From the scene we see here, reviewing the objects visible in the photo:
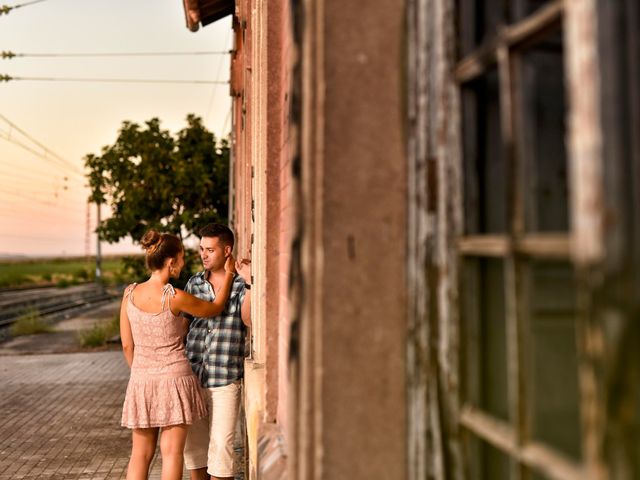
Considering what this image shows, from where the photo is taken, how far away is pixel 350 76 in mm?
1759

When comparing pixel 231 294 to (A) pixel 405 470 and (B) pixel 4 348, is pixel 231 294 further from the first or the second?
→ (B) pixel 4 348

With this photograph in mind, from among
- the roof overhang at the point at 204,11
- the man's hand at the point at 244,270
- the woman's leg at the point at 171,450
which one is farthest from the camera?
the roof overhang at the point at 204,11

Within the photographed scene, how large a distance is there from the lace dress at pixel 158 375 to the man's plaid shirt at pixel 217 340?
0.63 feet

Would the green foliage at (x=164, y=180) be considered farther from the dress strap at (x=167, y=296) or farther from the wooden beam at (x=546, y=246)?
the wooden beam at (x=546, y=246)

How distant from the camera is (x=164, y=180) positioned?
46.0 feet

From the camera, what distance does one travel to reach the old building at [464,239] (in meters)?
0.97

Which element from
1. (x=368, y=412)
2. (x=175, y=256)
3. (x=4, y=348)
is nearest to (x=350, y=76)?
(x=368, y=412)

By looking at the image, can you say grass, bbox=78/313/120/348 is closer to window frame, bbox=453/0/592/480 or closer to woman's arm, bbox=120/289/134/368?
woman's arm, bbox=120/289/134/368

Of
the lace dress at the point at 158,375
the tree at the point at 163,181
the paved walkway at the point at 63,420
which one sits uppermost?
the tree at the point at 163,181

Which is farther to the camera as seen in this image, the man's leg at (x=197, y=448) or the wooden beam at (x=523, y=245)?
the man's leg at (x=197, y=448)

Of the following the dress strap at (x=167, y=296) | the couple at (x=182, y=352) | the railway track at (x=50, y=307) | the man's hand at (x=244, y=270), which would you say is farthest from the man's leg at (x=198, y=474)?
the railway track at (x=50, y=307)

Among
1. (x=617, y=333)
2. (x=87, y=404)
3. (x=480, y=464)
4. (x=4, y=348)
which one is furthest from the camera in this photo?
(x=4, y=348)

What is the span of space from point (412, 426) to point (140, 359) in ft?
10.3

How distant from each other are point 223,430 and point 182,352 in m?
0.57
